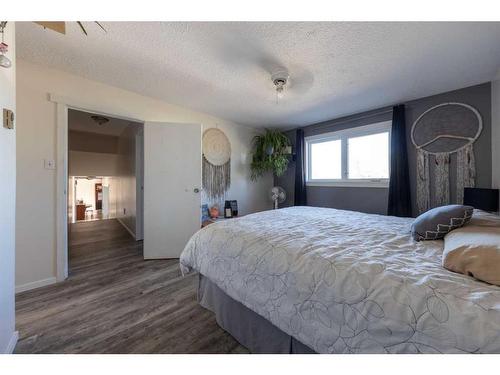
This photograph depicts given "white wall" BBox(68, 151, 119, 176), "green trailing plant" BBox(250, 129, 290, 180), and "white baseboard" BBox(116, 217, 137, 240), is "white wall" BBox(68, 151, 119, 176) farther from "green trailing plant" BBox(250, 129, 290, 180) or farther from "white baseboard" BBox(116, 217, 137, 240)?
"green trailing plant" BBox(250, 129, 290, 180)

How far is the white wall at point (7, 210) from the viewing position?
1.10 meters

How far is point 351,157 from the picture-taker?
3.24 metres

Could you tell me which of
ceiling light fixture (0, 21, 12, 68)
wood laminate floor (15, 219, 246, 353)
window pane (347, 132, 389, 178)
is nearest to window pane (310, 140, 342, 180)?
window pane (347, 132, 389, 178)

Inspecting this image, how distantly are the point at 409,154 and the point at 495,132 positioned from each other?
731 millimetres

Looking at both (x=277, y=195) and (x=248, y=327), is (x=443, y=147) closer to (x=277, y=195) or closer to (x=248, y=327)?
(x=277, y=195)

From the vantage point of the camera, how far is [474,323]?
59 centimetres

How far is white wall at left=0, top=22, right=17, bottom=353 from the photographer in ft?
3.60

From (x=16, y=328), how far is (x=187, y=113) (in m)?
2.87

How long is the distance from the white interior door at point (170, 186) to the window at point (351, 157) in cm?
211

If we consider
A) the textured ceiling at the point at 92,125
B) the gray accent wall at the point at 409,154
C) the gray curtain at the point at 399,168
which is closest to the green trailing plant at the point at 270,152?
the gray accent wall at the point at 409,154

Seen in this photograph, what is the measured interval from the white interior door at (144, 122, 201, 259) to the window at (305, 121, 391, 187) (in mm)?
2109

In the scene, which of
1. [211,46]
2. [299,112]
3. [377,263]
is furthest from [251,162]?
[377,263]

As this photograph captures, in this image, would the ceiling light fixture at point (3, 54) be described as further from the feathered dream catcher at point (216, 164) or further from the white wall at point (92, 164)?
the white wall at point (92, 164)

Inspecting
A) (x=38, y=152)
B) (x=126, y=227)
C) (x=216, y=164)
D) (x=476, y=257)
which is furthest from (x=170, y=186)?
(x=476, y=257)
